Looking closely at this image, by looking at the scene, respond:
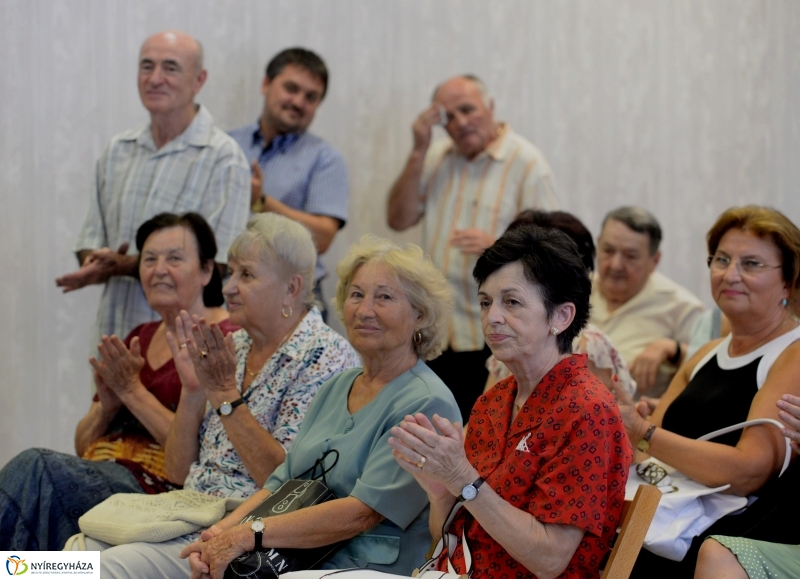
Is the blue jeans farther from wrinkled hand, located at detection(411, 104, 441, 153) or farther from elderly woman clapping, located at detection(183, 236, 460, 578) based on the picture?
wrinkled hand, located at detection(411, 104, 441, 153)

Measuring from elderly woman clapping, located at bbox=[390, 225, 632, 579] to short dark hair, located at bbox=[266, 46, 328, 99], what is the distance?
231 cm

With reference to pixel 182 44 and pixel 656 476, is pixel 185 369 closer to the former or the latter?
pixel 656 476

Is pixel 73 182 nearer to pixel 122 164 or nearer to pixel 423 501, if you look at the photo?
pixel 122 164

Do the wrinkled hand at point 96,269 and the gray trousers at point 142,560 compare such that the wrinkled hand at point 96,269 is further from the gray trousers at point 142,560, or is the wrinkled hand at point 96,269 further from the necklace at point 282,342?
the gray trousers at point 142,560

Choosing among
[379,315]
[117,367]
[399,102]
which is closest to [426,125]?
[399,102]

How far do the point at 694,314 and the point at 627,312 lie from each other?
0.27 metres

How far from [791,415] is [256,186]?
238 cm

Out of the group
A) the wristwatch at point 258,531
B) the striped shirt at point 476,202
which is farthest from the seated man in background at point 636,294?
the wristwatch at point 258,531

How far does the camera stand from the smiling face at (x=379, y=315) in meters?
2.52

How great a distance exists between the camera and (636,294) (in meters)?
3.96

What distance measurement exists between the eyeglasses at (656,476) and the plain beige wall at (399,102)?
2.50 m

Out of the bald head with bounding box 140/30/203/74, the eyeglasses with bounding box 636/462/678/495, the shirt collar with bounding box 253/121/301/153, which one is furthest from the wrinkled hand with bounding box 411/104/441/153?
the eyeglasses with bounding box 636/462/678/495

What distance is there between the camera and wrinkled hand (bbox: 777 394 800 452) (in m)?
2.32

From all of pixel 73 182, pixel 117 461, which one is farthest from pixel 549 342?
pixel 73 182
